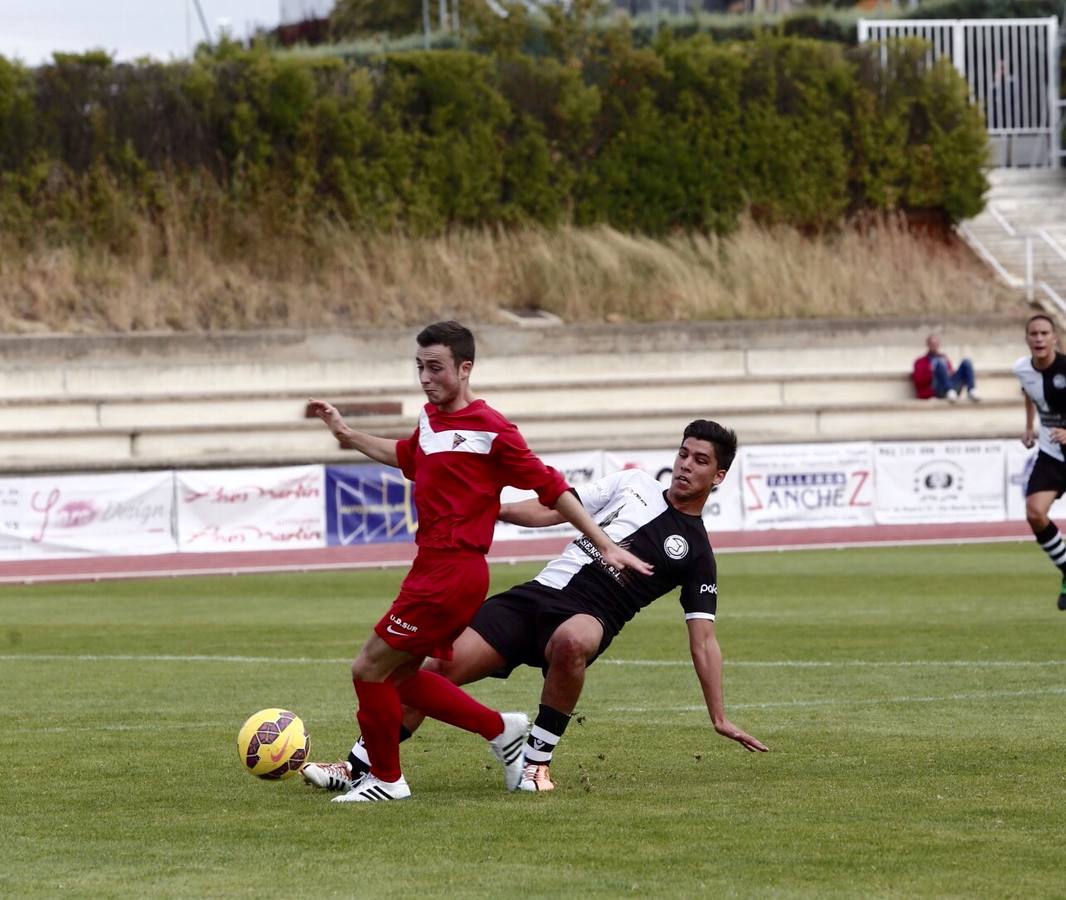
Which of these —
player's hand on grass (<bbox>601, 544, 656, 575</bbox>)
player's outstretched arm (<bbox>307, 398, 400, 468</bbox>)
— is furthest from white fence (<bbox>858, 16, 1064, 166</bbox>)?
player's hand on grass (<bbox>601, 544, 656, 575</bbox>)

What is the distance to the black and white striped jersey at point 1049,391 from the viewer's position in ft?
47.9

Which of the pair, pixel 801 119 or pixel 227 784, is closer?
pixel 227 784

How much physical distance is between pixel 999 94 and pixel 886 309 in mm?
9643

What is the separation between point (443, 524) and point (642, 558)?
1.13 meters

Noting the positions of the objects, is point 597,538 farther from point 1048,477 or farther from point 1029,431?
point 1029,431

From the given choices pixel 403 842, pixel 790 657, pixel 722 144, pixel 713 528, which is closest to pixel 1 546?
pixel 713 528

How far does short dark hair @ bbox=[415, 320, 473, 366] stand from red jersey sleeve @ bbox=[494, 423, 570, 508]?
0.36 metres

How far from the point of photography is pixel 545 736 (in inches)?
312

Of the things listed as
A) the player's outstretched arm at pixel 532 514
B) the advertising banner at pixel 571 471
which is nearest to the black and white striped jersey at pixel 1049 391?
the player's outstretched arm at pixel 532 514

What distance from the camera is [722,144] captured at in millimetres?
40625

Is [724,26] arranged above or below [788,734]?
above

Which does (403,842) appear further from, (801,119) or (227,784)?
(801,119)

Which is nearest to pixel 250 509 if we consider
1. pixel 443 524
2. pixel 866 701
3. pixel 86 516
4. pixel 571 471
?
pixel 86 516

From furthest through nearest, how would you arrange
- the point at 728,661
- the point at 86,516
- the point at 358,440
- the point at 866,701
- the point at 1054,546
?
the point at 86,516
the point at 1054,546
the point at 728,661
the point at 866,701
the point at 358,440
